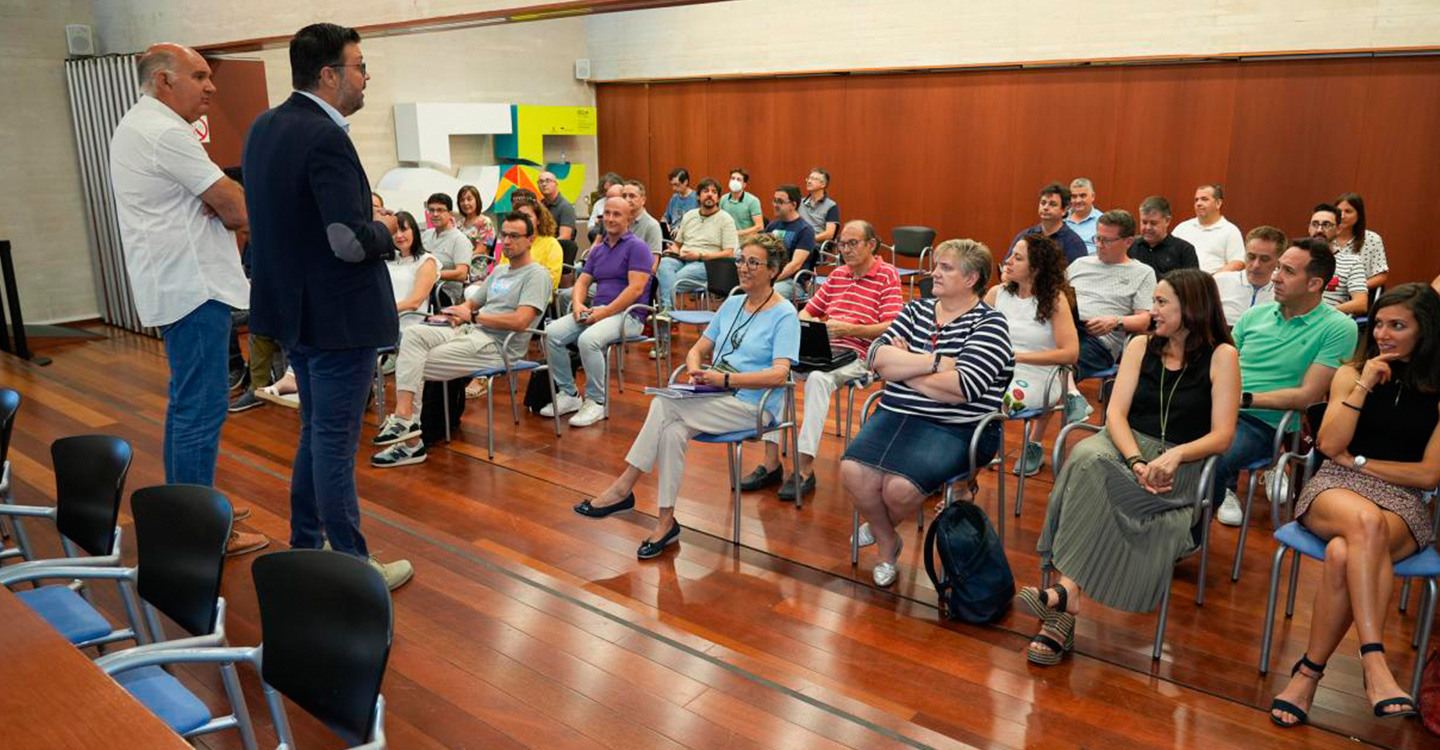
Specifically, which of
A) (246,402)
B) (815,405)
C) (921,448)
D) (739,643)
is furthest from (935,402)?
(246,402)

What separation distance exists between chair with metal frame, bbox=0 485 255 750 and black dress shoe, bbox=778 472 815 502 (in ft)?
9.37

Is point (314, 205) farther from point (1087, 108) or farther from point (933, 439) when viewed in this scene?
point (1087, 108)

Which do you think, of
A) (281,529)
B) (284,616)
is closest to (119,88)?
(281,529)

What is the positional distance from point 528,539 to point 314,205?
1.74m

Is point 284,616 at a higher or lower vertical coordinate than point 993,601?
higher

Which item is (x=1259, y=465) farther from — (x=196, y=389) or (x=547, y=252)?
(x=547, y=252)

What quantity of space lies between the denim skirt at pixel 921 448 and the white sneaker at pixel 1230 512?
4.20 feet

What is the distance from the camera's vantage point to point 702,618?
350 centimetres

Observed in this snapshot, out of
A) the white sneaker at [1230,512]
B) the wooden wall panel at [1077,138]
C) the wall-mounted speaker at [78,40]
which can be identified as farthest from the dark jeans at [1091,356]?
the wall-mounted speaker at [78,40]

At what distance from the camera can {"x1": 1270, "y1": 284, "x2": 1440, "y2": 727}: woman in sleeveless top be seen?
2.86 meters

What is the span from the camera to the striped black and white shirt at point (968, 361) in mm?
3680

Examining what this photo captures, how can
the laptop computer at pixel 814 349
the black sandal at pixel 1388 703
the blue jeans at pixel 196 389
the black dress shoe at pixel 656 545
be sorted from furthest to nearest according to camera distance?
1. the laptop computer at pixel 814 349
2. the black dress shoe at pixel 656 545
3. the blue jeans at pixel 196 389
4. the black sandal at pixel 1388 703

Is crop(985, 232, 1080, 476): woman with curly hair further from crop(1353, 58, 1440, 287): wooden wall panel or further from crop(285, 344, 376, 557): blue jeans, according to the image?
crop(1353, 58, 1440, 287): wooden wall panel

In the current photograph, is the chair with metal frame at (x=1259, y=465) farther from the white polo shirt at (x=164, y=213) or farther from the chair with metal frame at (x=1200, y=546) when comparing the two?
the white polo shirt at (x=164, y=213)
